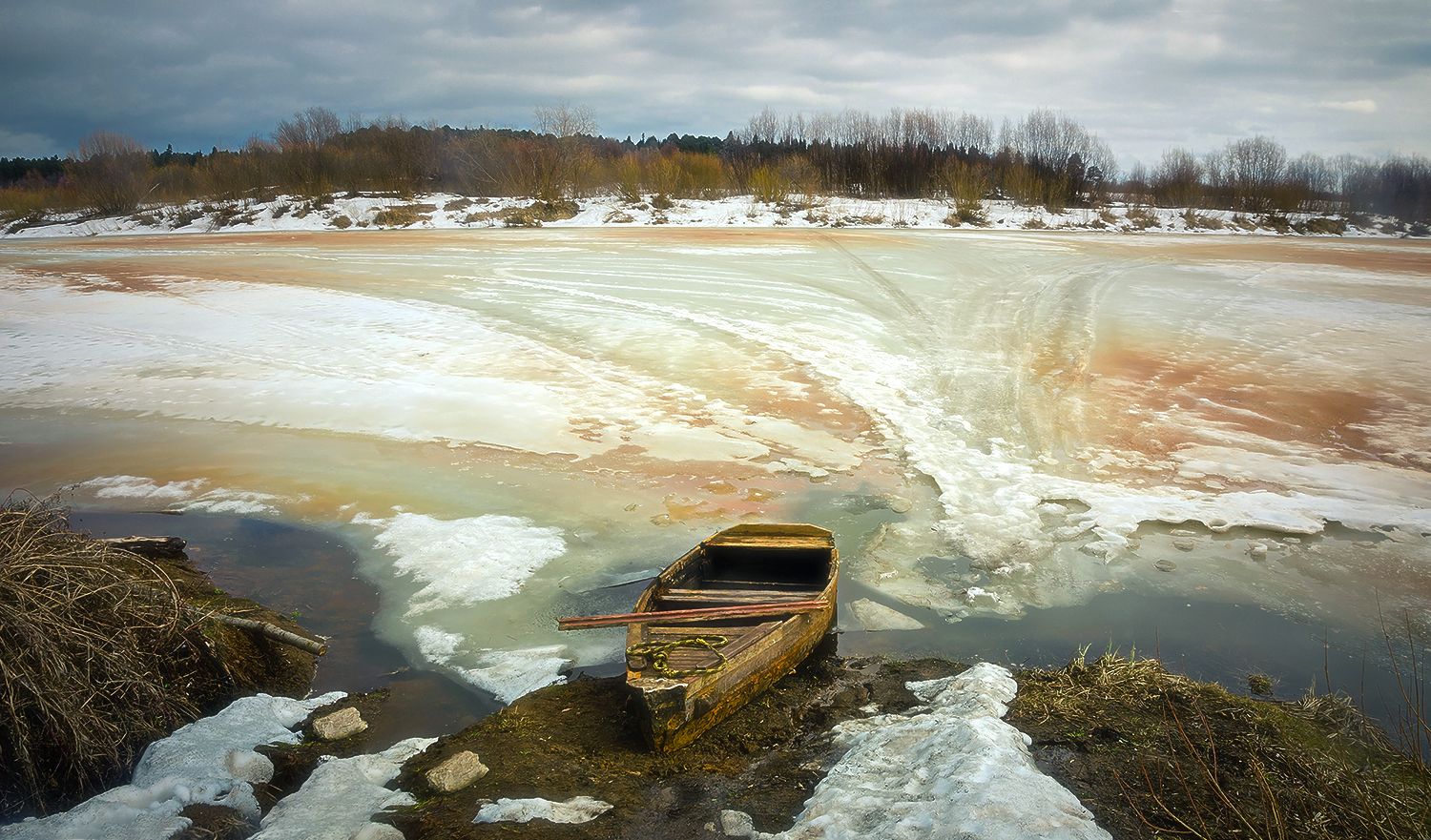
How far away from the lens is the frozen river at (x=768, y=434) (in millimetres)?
6750

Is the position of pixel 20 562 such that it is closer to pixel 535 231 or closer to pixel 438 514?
pixel 438 514

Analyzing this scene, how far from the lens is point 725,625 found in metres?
5.57

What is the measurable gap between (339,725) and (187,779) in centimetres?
76

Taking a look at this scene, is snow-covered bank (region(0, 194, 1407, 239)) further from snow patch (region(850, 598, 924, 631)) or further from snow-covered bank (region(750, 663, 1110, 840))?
snow-covered bank (region(750, 663, 1110, 840))

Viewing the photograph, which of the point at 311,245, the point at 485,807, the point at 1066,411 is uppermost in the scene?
the point at 311,245

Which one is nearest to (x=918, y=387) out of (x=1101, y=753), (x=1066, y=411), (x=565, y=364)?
(x=1066, y=411)

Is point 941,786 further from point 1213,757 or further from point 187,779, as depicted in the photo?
point 187,779

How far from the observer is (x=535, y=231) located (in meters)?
31.6

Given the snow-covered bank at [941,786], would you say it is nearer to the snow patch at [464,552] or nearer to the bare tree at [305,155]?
the snow patch at [464,552]

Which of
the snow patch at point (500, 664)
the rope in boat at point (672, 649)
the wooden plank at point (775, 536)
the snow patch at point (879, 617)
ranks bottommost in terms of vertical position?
the snow patch at point (500, 664)

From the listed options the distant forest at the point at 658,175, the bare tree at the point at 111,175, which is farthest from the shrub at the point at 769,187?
the bare tree at the point at 111,175

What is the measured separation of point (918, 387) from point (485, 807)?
8873 millimetres

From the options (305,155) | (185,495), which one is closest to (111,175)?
(305,155)

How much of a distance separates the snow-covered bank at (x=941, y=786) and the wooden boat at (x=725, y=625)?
2.09 feet
